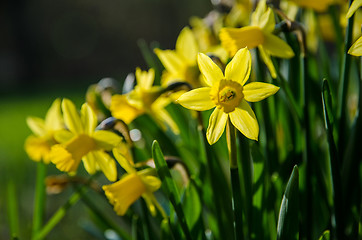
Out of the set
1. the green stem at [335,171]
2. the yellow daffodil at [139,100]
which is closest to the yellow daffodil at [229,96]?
the green stem at [335,171]

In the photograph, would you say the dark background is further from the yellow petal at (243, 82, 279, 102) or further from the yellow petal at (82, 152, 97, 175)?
the yellow petal at (243, 82, 279, 102)

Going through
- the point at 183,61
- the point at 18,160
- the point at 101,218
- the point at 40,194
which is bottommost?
the point at 18,160

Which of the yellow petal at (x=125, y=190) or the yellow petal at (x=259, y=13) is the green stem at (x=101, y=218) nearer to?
the yellow petal at (x=125, y=190)

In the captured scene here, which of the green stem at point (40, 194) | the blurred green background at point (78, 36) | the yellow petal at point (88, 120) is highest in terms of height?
the yellow petal at point (88, 120)

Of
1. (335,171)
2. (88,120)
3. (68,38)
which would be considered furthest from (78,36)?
(335,171)

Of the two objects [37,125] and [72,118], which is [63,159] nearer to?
[72,118]
